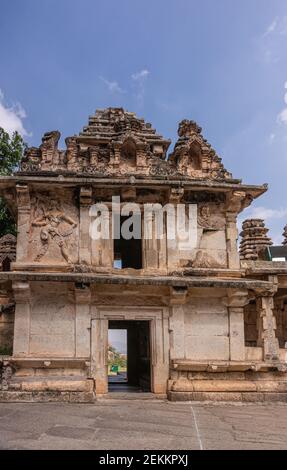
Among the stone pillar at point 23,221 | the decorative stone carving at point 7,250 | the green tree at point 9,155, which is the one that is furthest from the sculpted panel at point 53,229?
the green tree at point 9,155

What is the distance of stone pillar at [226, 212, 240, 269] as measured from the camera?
1277 centimetres

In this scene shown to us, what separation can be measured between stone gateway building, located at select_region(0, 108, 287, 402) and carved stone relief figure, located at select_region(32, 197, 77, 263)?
0.09 ft

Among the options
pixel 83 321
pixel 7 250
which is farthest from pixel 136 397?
pixel 7 250

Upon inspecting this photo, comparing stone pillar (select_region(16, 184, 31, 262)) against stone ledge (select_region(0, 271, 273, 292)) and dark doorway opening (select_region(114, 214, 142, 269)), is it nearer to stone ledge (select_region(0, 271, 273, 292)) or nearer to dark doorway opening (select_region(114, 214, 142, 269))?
stone ledge (select_region(0, 271, 273, 292))

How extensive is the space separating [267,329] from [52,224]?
6144 mm

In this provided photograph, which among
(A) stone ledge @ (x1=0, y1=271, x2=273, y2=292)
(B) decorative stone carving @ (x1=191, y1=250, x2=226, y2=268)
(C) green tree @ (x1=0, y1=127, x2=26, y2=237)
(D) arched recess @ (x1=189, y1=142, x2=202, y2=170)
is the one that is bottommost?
→ (A) stone ledge @ (x1=0, y1=271, x2=273, y2=292)

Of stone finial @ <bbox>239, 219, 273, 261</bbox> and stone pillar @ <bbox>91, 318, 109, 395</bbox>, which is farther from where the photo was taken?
stone finial @ <bbox>239, 219, 273, 261</bbox>

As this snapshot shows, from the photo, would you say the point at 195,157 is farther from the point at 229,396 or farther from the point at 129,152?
the point at 229,396

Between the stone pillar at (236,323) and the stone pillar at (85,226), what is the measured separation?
374 centimetres

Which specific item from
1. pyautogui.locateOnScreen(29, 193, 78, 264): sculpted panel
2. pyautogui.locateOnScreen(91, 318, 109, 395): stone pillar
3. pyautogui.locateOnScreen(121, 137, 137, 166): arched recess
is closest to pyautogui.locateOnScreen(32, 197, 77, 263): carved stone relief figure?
pyautogui.locateOnScreen(29, 193, 78, 264): sculpted panel

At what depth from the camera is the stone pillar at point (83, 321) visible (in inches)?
455

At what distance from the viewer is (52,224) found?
1243 cm

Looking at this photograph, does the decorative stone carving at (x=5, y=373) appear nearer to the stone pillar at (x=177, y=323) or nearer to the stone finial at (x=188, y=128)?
the stone pillar at (x=177, y=323)

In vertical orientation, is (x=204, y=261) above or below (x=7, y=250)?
below
